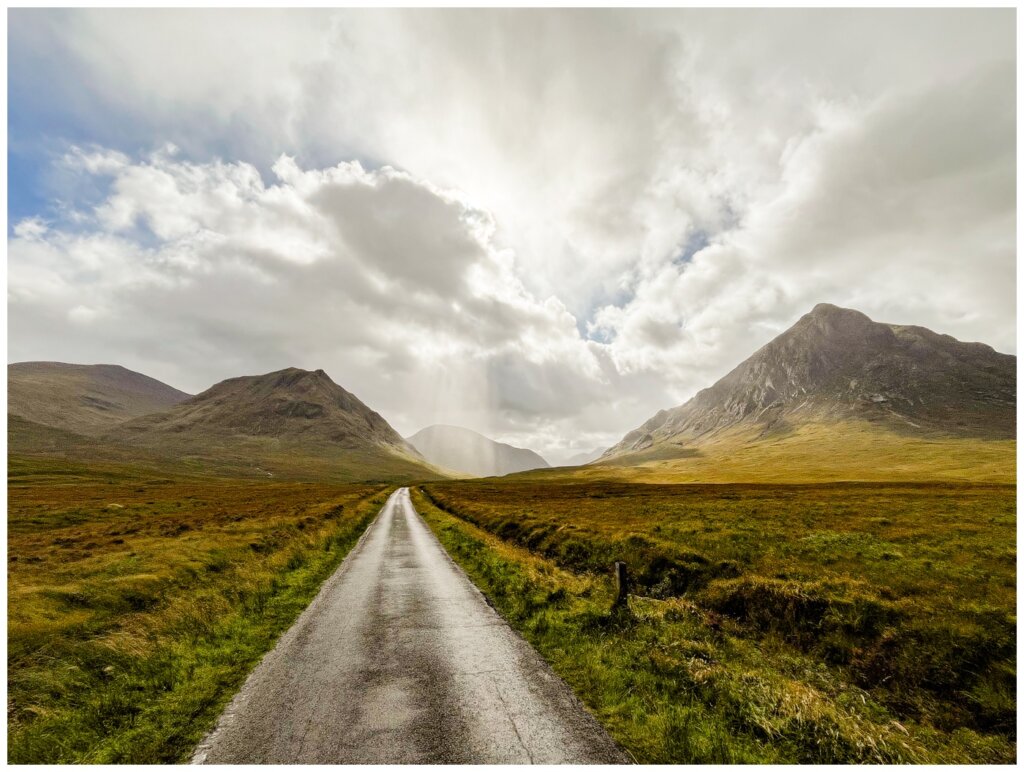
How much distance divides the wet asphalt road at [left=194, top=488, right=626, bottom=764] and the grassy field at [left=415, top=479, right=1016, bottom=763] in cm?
91

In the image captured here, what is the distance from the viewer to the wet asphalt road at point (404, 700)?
7.41 metres

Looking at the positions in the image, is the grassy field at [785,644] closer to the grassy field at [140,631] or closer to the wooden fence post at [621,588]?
the wooden fence post at [621,588]

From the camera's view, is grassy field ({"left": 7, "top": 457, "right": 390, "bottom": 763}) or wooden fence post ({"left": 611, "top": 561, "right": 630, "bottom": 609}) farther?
wooden fence post ({"left": 611, "top": 561, "right": 630, "bottom": 609})

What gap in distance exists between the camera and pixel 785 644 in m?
13.0

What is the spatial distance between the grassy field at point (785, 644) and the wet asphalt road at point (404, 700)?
2.98 feet

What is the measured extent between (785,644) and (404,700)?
11140mm

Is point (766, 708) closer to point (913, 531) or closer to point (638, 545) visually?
point (638, 545)

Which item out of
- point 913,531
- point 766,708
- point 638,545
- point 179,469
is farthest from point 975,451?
point 179,469

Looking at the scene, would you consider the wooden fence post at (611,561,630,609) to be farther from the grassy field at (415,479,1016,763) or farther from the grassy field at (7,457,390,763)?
the grassy field at (7,457,390,763)

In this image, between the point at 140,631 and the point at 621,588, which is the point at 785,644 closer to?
the point at 621,588

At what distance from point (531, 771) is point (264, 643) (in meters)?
9.09

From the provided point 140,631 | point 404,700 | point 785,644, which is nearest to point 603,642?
point 785,644

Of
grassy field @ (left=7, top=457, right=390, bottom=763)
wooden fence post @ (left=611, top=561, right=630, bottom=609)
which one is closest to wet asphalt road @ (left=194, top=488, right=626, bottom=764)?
grassy field @ (left=7, top=457, right=390, bottom=763)

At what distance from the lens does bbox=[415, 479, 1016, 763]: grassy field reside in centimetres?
823
